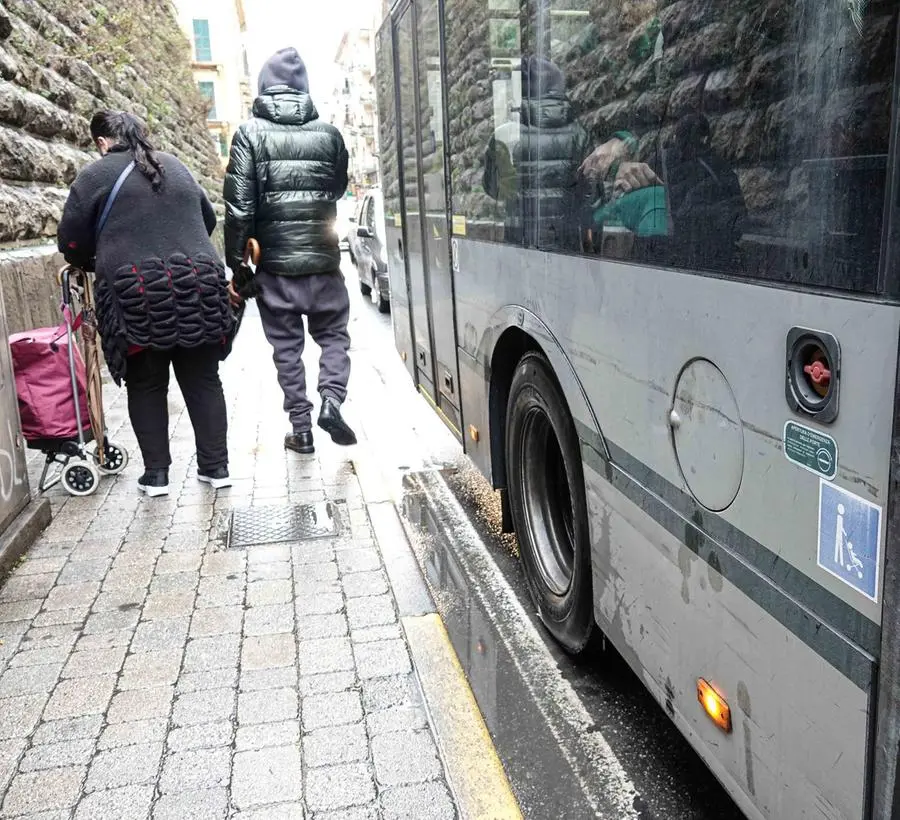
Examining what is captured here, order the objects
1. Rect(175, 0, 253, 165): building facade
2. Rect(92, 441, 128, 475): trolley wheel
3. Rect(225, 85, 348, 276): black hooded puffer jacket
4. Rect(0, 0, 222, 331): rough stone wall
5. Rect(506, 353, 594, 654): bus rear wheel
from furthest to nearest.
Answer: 1. Rect(175, 0, 253, 165): building facade
2. Rect(0, 0, 222, 331): rough stone wall
3. Rect(225, 85, 348, 276): black hooded puffer jacket
4. Rect(92, 441, 128, 475): trolley wheel
5. Rect(506, 353, 594, 654): bus rear wheel

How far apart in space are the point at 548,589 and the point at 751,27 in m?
2.31

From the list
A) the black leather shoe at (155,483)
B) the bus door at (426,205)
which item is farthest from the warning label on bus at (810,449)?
the black leather shoe at (155,483)

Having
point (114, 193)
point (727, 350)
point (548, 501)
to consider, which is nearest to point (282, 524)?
point (548, 501)

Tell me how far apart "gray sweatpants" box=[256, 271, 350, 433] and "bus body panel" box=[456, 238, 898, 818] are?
347 centimetres

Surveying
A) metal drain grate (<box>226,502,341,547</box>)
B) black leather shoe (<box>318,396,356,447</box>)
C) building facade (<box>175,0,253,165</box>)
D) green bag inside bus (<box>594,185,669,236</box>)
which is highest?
building facade (<box>175,0,253,165</box>)

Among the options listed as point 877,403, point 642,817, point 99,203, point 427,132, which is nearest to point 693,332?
point 877,403

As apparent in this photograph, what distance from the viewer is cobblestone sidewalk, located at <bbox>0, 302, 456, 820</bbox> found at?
8.54 feet

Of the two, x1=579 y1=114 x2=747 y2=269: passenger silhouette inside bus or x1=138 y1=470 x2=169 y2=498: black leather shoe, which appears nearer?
x1=579 y1=114 x2=747 y2=269: passenger silhouette inside bus

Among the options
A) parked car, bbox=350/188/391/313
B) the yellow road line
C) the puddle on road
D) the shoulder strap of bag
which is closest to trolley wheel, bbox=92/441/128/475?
the shoulder strap of bag

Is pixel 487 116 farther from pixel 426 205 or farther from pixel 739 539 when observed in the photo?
pixel 739 539

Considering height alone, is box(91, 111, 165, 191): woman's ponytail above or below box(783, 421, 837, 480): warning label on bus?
above

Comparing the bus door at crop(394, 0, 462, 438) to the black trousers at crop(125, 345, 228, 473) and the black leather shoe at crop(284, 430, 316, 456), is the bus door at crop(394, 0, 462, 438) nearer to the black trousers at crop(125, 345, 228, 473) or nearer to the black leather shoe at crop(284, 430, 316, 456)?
the black leather shoe at crop(284, 430, 316, 456)

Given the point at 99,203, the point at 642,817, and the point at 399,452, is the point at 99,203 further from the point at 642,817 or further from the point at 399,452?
the point at 642,817

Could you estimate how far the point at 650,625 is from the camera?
2338 millimetres
